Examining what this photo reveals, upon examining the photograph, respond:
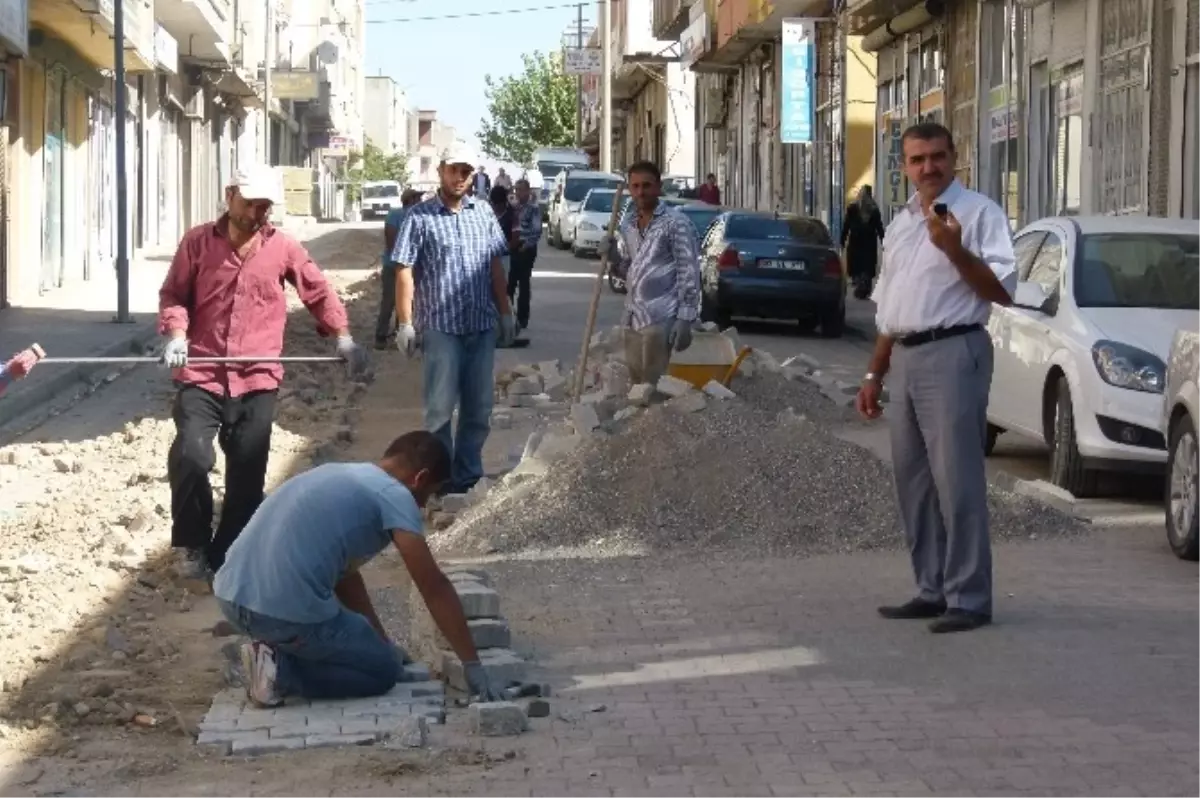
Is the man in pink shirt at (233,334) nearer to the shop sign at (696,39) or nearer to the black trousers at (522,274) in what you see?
the black trousers at (522,274)

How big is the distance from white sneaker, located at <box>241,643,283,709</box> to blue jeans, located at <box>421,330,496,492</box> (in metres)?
4.18

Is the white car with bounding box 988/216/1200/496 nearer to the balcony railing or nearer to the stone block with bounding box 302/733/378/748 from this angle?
the stone block with bounding box 302/733/378/748

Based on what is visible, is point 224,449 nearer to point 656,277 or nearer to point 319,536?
point 319,536

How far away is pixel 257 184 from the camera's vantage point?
8.98 metres

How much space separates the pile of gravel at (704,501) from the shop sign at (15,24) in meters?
13.6

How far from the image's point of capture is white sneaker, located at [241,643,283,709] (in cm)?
683

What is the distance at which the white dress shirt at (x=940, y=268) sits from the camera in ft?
26.3

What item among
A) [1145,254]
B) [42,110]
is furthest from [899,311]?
[42,110]

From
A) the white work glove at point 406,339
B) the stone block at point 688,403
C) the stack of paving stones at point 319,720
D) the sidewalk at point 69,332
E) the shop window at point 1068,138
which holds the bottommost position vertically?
the stack of paving stones at point 319,720

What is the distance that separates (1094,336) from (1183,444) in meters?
1.80

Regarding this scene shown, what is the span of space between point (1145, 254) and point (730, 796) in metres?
7.60

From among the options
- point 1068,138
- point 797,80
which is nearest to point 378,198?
point 797,80

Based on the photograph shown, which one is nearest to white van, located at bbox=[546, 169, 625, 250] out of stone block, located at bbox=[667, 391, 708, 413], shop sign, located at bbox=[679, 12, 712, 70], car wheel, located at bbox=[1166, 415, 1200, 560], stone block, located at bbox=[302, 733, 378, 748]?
shop sign, located at bbox=[679, 12, 712, 70]

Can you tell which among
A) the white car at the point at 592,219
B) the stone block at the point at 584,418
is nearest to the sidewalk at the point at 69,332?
the stone block at the point at 584,418
